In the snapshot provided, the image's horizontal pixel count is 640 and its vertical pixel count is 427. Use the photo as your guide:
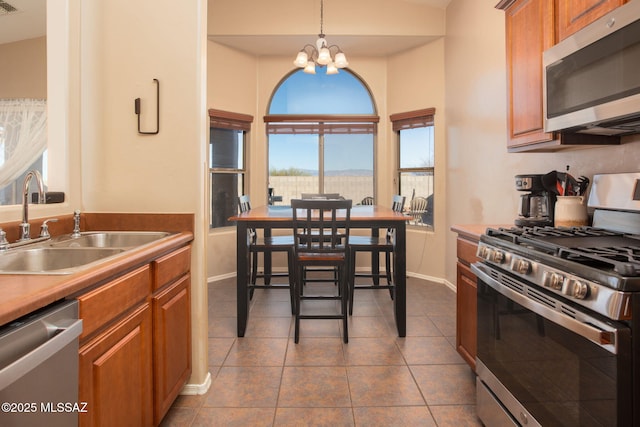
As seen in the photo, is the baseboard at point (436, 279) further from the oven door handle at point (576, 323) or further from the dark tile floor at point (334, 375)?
the oven door handle at point (576, 323)

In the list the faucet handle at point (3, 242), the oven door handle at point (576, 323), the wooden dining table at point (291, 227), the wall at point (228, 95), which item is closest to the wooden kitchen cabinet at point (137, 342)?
the faucet handle at point (3, 242)

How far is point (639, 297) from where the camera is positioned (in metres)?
0.95

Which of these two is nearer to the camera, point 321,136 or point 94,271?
point 94,271

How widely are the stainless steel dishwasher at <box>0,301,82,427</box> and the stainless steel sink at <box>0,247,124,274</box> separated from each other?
0.50 metres

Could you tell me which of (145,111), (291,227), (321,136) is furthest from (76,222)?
(321,136)

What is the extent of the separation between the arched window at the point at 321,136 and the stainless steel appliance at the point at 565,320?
3.61 metres

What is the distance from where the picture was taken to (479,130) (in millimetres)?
3570

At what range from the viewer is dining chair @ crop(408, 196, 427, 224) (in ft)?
15.9

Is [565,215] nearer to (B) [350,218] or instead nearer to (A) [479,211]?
(B) [350,218]

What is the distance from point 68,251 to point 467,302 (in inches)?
78.7

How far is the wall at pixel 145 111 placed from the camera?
6.59 ft

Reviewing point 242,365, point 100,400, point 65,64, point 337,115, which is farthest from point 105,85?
point 337,115

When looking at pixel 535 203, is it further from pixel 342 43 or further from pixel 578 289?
pixel 342 43

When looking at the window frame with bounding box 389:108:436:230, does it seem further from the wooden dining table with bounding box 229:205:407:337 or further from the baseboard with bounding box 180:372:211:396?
the baseboard with bounding box 180:372:211:396
